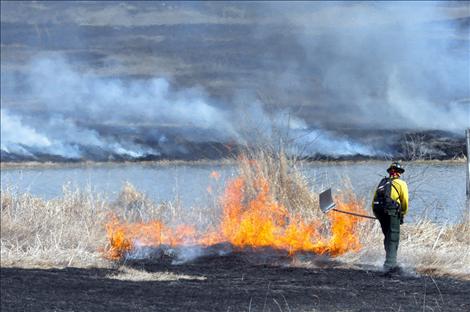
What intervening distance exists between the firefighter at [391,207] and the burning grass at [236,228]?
606mm

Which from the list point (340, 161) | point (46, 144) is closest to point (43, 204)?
point (340, 161)

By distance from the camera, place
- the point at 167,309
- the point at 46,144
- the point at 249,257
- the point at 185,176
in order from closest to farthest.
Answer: the point at 167,309
the point at 249,257
the point at 185,176
the point at 46,144

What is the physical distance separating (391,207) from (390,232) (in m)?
0.42

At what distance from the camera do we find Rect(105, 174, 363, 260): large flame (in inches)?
676

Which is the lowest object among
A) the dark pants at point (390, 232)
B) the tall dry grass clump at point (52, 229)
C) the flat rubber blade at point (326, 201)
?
the tall dry grass clump at point (52, 229)

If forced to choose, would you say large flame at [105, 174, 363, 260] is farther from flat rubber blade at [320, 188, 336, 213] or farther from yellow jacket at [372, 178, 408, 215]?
yellow jacket at [372, 178, 408, 215]

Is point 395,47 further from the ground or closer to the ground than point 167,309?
further from the ground

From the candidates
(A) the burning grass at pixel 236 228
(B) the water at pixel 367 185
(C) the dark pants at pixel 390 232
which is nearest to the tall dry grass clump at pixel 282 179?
(A) the burning grass at pixel 236 228

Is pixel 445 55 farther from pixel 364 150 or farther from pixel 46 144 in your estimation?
pixel 46 144

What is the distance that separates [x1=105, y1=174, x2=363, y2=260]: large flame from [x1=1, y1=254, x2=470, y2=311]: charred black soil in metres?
0.69

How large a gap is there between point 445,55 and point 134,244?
16364mm

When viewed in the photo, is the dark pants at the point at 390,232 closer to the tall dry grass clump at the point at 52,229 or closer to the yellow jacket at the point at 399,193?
the yellow jacket at the point at 399,193

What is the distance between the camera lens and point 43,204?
65.3ft

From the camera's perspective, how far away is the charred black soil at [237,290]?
1230cm
